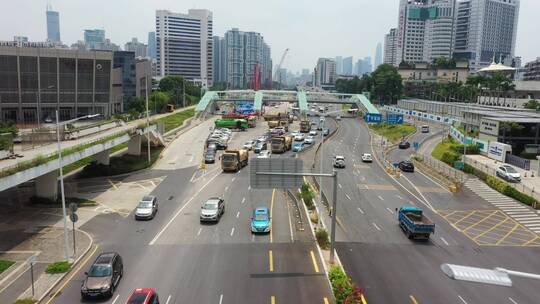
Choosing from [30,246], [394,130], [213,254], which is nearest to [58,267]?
[30,246]

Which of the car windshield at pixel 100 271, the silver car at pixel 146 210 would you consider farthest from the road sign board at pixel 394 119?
the car windshield at pixel 100 271

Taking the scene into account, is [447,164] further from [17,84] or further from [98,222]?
[17,84]

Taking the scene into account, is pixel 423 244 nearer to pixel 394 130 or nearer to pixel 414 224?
pixel 414 224

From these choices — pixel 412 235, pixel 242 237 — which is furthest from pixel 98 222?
pixel 412 235

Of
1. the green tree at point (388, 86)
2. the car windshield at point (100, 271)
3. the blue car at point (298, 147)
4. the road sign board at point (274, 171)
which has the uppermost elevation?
the green tree at point (388, 86)

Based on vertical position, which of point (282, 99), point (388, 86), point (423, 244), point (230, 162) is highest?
point (388, 86)

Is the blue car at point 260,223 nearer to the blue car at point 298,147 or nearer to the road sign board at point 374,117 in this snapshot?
the blue car at point 298,147
